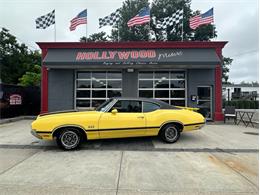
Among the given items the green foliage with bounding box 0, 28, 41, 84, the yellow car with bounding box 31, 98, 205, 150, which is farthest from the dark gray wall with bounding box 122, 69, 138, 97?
the green foliage with bounding box 0, 28, 41, 84

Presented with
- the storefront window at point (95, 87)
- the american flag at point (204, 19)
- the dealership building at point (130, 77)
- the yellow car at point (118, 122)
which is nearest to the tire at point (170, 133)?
the yellow car at point (118, 122)

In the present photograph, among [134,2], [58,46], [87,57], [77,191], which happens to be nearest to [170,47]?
[87,57]

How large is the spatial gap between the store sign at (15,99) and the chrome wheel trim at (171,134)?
9.93 m

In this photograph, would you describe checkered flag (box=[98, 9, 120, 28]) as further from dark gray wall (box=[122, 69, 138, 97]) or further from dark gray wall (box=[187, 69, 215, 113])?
dark gray wall (box=[187, 69, 215, 113])

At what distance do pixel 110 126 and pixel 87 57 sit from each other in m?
6.74

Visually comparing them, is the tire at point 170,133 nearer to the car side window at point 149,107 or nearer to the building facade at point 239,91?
the car side window at point 149,107

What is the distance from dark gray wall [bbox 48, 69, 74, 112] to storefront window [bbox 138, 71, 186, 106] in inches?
167

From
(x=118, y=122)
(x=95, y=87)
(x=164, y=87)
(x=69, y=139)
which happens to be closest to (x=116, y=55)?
(x=95, y=87)

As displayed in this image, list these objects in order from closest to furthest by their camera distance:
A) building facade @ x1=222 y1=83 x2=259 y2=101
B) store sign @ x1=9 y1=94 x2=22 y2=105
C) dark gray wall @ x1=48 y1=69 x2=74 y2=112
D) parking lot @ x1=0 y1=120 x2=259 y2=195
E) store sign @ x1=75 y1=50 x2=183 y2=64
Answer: parking lot @ x1=0 y1=120 x2=259 y2=195 < store sign @ x1=75 y1=50 x2=183 y2=64 < store sign @ x1=9 y1=94 x2=22 y2=105 < dark gray wall @ x1=48 y1=69 x2=74 y2=112 < building facade @ x1=222 y1=83 x2=259 y2=101

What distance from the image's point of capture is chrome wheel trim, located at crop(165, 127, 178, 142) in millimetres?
7027

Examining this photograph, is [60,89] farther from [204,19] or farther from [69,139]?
[204,19]

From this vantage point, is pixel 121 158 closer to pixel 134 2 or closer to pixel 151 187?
pixel 151 187

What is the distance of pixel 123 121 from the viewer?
6543mm

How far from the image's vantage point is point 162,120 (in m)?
6.85
